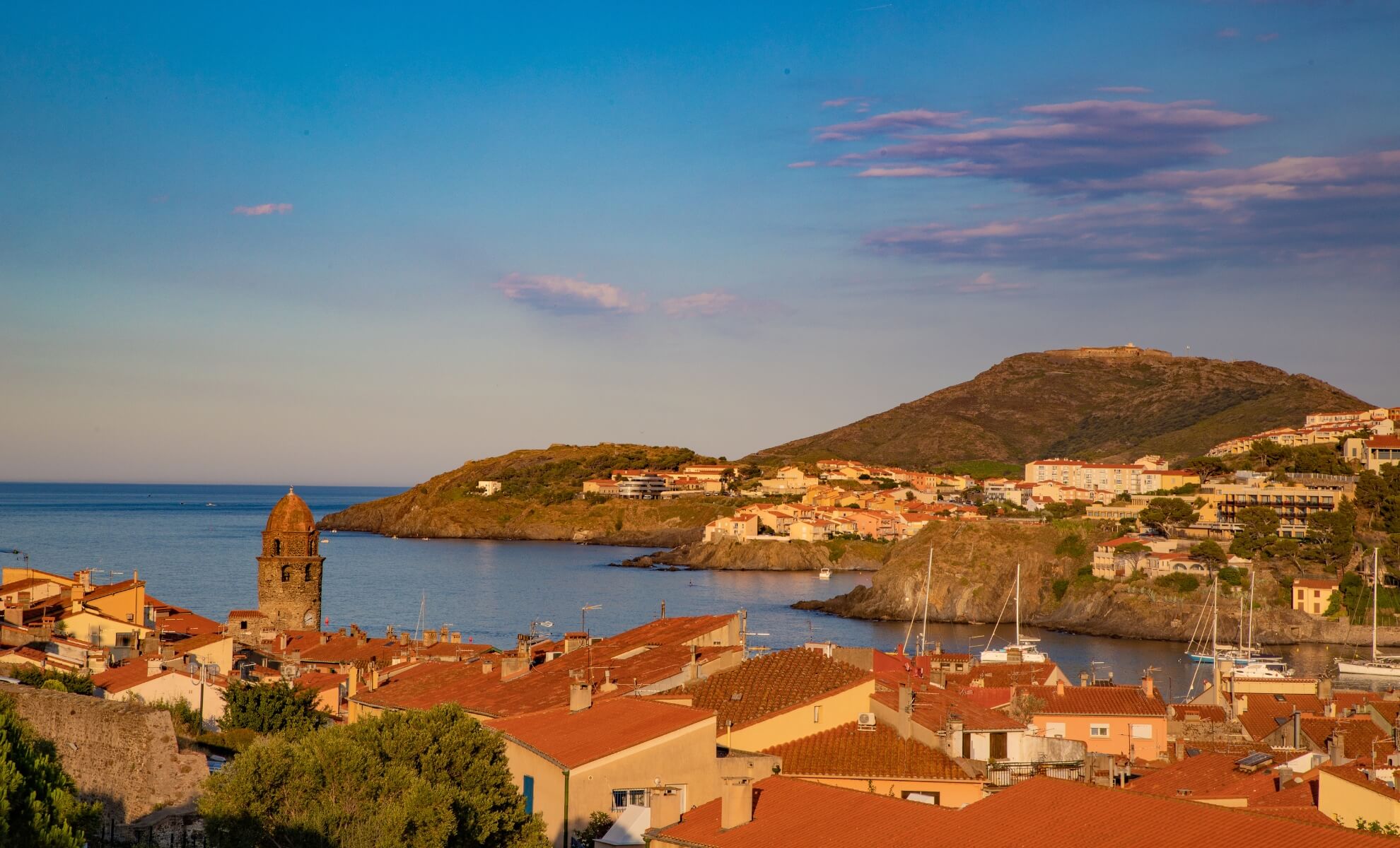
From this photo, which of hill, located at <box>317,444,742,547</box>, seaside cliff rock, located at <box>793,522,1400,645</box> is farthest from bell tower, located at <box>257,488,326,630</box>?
hill, located at <box>317,444,742,547</box>

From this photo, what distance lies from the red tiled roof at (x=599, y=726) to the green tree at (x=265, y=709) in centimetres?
480

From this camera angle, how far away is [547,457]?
7781 inches

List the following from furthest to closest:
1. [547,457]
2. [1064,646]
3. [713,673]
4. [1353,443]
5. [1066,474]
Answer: [547,457] → [1066,474] → [1353,443] → [1064,646] → [713,673]

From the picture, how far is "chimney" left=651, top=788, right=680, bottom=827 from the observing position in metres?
11.3

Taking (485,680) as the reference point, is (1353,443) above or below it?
above

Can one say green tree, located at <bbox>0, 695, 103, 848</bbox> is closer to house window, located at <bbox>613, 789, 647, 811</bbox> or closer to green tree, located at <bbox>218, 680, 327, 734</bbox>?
house window, located at <bbox>613, 789, 647, 811</bbox>

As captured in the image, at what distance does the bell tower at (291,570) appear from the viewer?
31219 mm

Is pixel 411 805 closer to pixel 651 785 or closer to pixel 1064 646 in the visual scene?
pixel 651 785

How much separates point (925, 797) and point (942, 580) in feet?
231

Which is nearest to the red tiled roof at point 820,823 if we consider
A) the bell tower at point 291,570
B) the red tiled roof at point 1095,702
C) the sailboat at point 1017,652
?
the red tiled roof at point 1095,702

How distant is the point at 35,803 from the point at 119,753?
173 inches

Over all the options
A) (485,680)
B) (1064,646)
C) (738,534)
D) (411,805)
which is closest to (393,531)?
(738,534)

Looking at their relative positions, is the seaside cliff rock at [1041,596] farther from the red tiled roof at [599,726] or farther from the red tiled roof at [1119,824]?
the red tiled roof at [1119,824]

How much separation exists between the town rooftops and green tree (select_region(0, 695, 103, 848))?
744 centimetres
